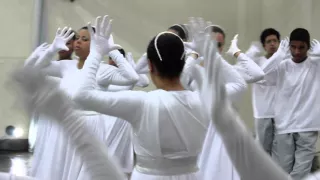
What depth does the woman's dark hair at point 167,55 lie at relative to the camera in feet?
7.24

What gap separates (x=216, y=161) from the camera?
354 centimetres

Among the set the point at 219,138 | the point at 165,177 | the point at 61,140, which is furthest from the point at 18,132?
the point at 165,177

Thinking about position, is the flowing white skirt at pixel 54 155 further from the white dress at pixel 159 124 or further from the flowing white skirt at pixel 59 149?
the white dress at pixel 159 124

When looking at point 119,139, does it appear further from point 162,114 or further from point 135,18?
point 135,18

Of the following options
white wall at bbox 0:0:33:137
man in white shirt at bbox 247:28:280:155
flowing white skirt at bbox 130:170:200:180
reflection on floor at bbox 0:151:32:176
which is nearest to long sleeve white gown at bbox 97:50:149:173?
man in white shirt at bbox 247:28:280:155

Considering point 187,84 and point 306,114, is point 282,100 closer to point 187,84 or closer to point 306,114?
point 306,114

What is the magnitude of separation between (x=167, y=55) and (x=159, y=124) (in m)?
0.28

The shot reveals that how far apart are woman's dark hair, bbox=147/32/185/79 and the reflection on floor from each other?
3.85 m

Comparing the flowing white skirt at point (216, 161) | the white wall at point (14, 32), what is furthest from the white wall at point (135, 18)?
the flowing white skirt at point (216, 161)

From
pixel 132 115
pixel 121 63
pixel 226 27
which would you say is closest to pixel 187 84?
pixel 132 115

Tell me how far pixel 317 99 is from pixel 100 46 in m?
2.36

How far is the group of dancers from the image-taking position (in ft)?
4.72

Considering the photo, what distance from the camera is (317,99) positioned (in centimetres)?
443

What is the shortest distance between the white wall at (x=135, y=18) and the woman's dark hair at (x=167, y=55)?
602cm
